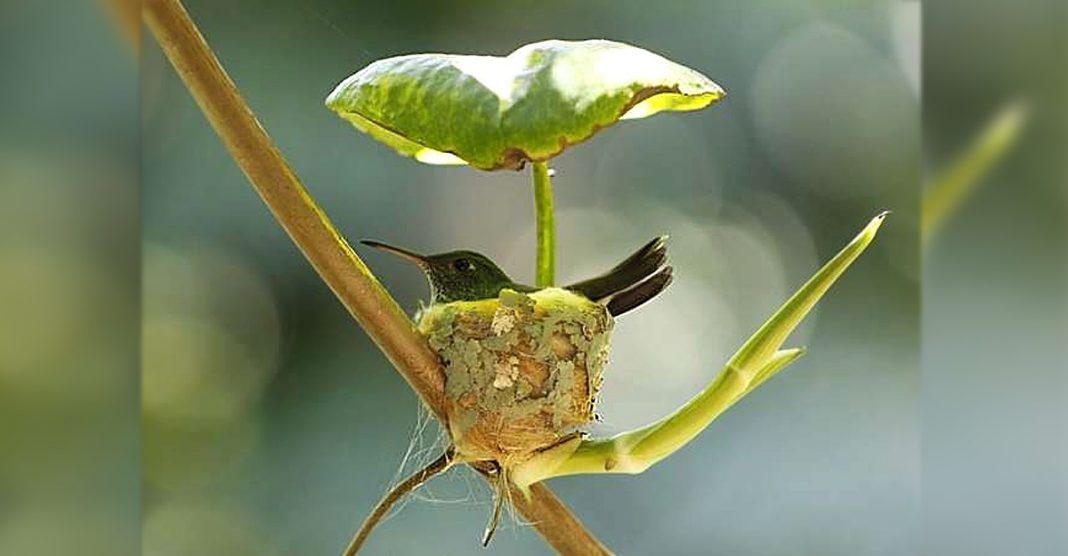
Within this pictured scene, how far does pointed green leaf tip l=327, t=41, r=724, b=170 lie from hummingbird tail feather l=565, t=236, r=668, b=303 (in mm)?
116

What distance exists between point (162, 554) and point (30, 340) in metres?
0.83

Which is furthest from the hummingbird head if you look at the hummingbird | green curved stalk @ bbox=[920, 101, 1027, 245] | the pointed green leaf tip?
green curved stalk @ bbox=[920, 101, 1027, 245]

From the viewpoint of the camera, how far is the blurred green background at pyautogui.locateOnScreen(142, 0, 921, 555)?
1.12 meters

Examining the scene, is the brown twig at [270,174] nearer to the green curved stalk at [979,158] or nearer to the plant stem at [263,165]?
the plant stem at [263,165]

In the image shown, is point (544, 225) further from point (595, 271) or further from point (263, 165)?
point (595, 271)

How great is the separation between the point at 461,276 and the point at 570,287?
56mm

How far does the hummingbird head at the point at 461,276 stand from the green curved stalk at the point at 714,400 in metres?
0.09

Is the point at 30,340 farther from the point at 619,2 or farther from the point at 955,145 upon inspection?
the point at 619,2

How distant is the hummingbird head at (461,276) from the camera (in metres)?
0.54

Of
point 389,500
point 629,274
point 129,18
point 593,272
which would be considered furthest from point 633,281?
point 593,272

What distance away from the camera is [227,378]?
114 centimetres

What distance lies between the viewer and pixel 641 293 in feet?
1.77

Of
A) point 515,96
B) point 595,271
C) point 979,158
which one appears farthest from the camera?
point 595,271

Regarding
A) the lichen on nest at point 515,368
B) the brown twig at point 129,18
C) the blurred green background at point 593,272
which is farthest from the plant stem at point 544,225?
the blurred green background at point 593,272
